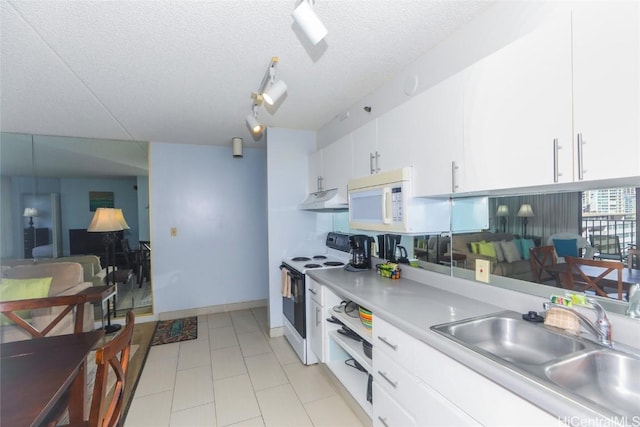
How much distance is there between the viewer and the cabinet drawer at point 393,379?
1325 millimetres

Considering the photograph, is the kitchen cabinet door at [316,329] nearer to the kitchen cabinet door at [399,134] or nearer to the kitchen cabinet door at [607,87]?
the kitchen cabinet door at [399,134]

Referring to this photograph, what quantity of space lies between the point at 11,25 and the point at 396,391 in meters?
2.71

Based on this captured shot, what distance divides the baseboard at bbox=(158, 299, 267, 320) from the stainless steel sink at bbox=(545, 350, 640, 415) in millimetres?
3847

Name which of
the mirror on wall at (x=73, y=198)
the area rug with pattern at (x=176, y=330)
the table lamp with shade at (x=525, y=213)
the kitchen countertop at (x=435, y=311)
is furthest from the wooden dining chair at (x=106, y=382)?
the mirror on wall at (x=73, y=198)

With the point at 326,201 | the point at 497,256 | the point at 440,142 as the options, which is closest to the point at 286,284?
the point at 326,201

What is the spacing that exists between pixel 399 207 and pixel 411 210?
76 millimetres

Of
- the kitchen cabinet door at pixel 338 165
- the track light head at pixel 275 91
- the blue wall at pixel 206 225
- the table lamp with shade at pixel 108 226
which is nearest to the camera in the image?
the track light head at pixel 275 91

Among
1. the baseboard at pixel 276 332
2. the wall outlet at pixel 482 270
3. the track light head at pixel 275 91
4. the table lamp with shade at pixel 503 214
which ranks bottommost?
the baseboard at pixel 276 332

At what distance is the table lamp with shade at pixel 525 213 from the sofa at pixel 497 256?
0.25 ft

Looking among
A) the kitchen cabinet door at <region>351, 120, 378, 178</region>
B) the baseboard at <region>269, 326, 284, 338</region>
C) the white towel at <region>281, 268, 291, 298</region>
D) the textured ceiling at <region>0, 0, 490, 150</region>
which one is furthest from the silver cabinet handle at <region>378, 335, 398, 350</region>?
the baseboard at <region>269, 326, 284, 338</region>

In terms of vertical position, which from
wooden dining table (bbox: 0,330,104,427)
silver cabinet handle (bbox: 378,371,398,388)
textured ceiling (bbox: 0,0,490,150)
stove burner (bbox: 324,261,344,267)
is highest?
textured ceiling (bbox: 0,0,490,150)

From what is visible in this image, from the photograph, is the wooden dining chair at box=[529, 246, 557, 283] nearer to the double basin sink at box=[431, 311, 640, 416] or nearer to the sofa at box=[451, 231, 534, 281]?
the sofa at box=[451, 231, 534, 281]

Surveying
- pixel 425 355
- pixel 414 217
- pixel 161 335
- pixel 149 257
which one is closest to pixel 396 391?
pixel 425 355

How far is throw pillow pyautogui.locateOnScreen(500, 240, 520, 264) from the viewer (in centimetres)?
154
